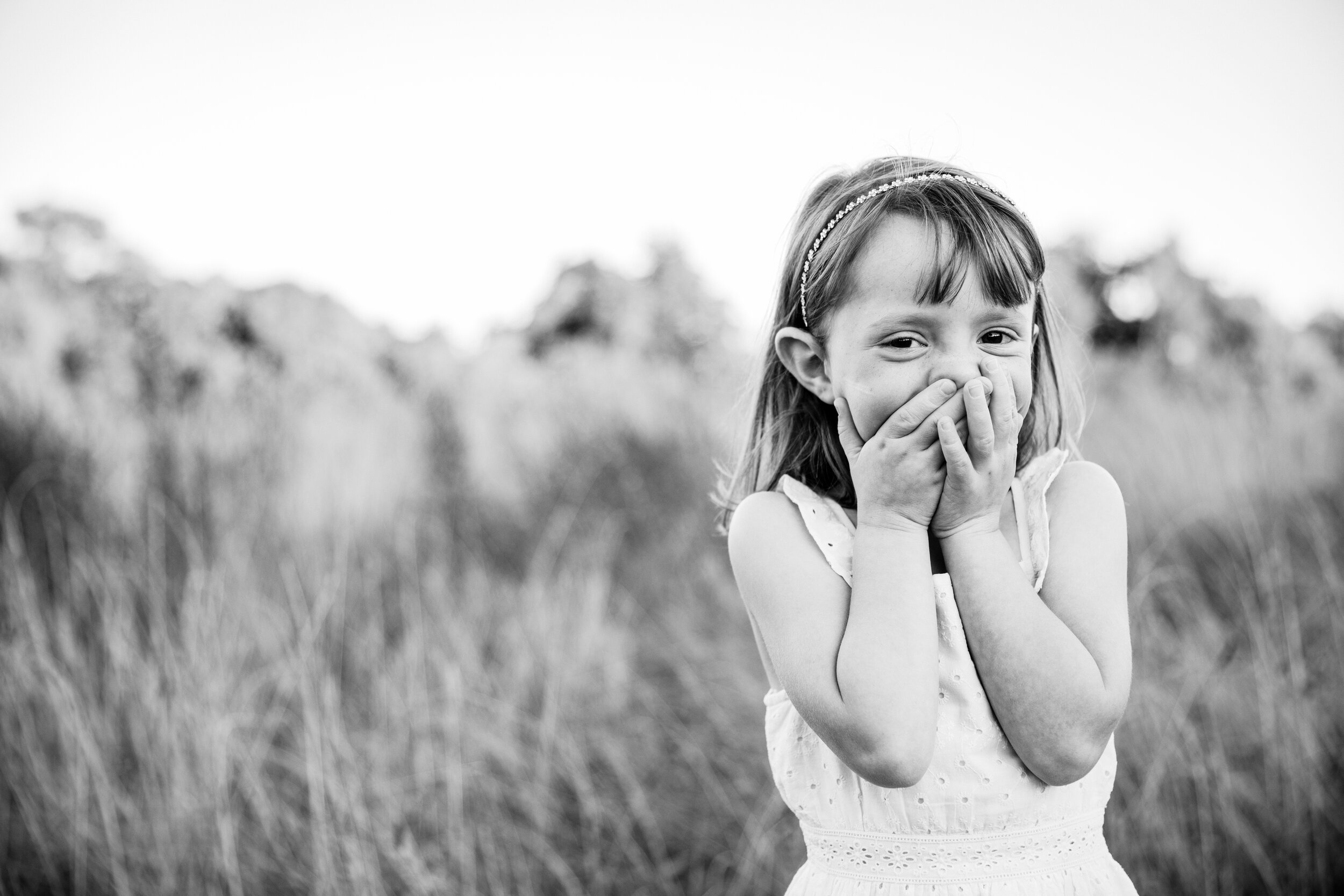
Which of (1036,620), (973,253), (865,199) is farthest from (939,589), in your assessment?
(865,199)

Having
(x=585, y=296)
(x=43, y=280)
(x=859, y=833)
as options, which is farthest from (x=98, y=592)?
(x=585, y=296)

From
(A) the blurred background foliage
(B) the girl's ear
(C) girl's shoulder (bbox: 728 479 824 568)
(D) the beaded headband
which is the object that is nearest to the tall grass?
(A) the blurred background foliage

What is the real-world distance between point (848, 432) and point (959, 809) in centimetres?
53

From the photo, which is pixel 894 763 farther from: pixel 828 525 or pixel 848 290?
pixel 848 290

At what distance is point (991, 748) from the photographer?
44.4 inches

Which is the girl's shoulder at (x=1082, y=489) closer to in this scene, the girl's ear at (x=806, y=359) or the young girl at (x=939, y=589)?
the young girl at (x=939, y=589)

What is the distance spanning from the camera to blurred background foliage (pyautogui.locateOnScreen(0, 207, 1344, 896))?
2.51m

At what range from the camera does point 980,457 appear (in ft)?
3.65

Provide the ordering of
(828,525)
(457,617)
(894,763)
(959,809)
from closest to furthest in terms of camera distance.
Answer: (894,763) → (959,809) → (828,525) → (457,617)

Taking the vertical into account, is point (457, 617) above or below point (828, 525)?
below

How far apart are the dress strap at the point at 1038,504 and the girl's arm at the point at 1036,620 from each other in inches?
0.5

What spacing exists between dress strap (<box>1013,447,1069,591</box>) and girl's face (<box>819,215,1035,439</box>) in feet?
0.41

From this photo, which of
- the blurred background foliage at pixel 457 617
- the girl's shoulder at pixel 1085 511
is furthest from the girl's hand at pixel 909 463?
the blurred background foliage at pixel 457 617

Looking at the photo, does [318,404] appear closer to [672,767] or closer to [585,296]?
[585,296]
